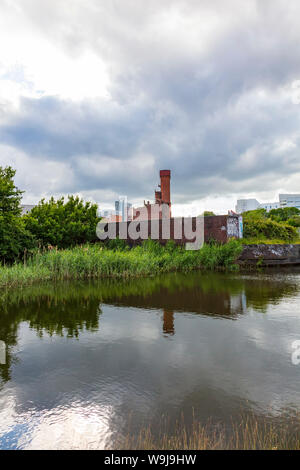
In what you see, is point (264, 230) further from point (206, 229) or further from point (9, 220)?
point (9, 220)

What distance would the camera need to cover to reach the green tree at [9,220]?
11125 mm

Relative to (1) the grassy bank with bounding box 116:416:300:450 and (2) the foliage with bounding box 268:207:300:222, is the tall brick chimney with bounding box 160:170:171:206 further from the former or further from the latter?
(2) the foliage with bounding box 268:207:300:222

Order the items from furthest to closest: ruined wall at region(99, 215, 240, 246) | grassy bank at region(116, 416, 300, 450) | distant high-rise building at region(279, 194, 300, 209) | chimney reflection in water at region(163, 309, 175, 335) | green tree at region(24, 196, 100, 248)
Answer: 1. distant high-rise building at region(279, 194, 300, 209)
2. ruined wall at region(99, 215, 240, 246)
3. green tree at region(24, 196, 100, 248)
4. chimney reflection in water at region(163, 309, 175, 335)
5. grassy bank at region(116, 416, 300, 450)

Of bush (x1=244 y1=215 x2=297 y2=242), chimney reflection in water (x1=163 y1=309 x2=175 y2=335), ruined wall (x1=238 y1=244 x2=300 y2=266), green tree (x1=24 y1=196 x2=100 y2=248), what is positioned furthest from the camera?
bush (x1=244 y1=215 x2=297 y2=242)

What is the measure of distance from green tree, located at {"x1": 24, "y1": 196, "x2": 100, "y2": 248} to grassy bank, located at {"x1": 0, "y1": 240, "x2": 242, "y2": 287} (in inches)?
100

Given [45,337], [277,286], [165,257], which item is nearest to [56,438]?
[45,337]

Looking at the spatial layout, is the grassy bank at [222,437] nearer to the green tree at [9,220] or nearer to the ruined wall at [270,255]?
the green tree at [9,220]

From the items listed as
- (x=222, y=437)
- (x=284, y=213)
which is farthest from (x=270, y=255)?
(x=284, y=213)

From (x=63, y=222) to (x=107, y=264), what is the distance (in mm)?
5279

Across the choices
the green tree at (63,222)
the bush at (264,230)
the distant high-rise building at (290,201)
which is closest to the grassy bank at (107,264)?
the green tree at (63,222)

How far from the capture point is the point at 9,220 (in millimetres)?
11383

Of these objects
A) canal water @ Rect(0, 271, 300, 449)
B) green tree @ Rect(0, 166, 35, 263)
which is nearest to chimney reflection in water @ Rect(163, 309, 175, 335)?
canal water @ Rect(0, 271, 300, 449)

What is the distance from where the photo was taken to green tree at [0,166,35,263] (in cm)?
1112
